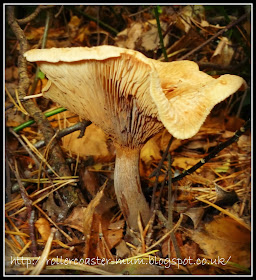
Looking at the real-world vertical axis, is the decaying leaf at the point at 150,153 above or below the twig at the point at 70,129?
below

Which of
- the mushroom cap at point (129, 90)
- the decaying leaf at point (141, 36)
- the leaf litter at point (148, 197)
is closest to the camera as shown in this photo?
the mushroom cap at point (129, 90)

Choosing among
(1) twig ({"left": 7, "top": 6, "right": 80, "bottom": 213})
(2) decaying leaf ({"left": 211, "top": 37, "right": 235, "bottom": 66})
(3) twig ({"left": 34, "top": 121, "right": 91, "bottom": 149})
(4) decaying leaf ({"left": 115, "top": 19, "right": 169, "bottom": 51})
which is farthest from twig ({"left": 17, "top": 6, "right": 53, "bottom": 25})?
(2) decaying leaf ({"left": 211, "top": 37, "right": 235, "bottom": 66})

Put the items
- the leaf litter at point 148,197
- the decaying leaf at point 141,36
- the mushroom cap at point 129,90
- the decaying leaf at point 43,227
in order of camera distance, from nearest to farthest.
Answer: the mushroom cap at point 129,90
the leaf litter at point 148,197
the decaying leaf at point 43,227
the decaying leaf at point 141,36

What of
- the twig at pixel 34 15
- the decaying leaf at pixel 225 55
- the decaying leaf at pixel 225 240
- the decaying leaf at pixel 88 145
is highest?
the twig at pixel 34 15

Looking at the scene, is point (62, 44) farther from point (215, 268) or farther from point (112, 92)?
point (215, 268)

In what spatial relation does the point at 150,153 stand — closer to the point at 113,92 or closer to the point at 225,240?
the point at 225,240

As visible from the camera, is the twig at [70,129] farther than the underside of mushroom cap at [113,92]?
Yes

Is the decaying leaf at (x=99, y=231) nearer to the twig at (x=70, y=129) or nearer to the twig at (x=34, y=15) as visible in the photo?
the twig at (x=70, y=129)

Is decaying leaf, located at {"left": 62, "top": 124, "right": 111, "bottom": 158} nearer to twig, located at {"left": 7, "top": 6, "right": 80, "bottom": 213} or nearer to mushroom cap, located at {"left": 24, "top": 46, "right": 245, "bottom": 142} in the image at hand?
twig, located at {"left": 7, "top": 6, "right": 80, "bottom": 213}

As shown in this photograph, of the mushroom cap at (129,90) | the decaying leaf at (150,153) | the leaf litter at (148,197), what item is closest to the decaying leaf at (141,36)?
the leaf litter at (148,197)
